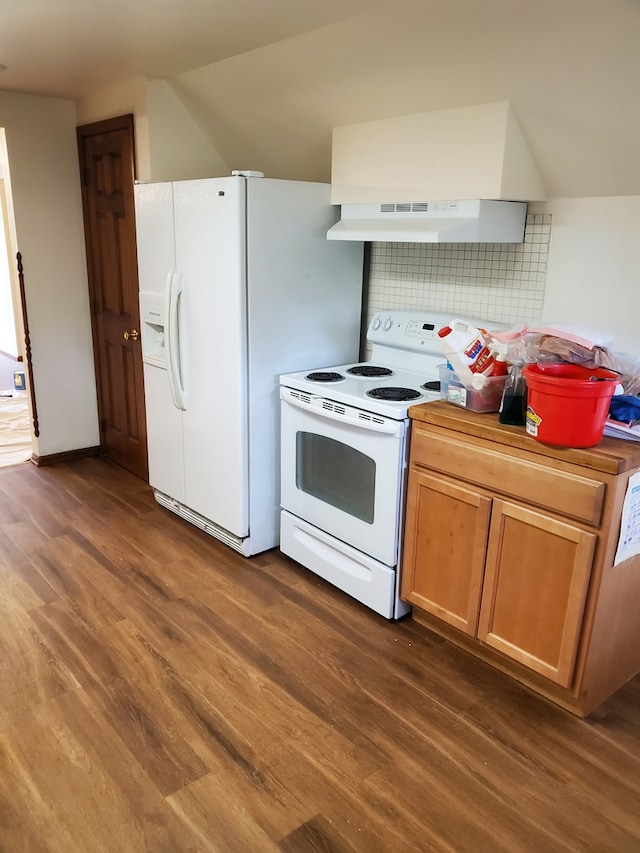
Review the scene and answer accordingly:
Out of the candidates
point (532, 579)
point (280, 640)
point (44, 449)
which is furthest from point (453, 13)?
point (44, 449)

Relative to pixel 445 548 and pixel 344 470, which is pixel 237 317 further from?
pixel 445 548

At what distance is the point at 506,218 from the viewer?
8.12 feet

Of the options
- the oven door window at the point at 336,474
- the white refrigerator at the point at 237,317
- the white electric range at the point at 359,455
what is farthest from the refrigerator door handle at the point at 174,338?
the oven door window at the point at 336,474

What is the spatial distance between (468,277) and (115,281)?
211 centimetres

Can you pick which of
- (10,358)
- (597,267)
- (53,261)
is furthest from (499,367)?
(10,358)

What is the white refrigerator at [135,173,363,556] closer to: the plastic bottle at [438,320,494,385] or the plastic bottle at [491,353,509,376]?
the plastic bottle at [438,320,494,385]

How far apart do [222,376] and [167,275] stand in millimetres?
580

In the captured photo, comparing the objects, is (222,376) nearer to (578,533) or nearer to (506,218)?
(506,218)

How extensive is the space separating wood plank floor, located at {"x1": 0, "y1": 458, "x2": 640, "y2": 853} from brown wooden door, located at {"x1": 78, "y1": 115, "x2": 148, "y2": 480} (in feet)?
4.22

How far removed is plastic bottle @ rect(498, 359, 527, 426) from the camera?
82.7 inches

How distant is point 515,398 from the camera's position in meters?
2.10

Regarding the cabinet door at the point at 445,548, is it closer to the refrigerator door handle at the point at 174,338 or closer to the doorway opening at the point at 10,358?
the refrigerator door handle at the point at 174,338

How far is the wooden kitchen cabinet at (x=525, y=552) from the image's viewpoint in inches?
74.8

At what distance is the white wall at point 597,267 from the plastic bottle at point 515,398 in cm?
35
